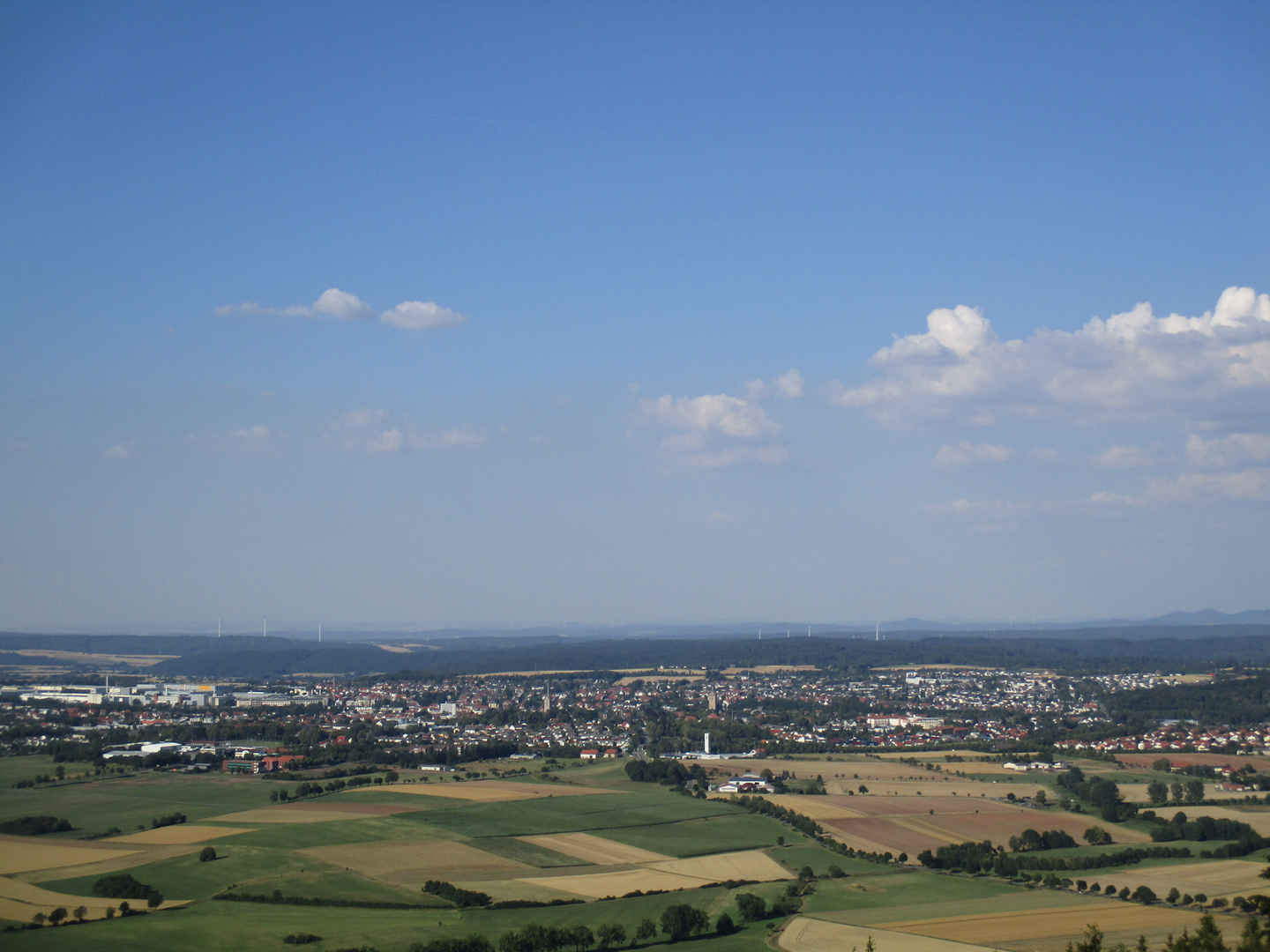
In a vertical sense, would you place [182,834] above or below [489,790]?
above

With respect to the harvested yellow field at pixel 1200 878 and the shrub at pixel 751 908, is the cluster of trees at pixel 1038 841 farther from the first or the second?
the shrub at pixel 751 908

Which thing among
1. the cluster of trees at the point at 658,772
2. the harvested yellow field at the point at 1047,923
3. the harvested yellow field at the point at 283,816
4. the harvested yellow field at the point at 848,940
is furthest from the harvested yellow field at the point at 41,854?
the cluster of trees at the point at 658,772

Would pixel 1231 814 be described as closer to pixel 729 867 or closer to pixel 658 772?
pixel 729 867

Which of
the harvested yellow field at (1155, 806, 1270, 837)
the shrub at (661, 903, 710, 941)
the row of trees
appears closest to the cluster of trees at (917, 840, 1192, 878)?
the harvested yellow field at (1155, 806, 1270, 837)

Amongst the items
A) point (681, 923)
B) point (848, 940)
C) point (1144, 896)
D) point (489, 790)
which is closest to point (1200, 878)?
point (1144, 896)

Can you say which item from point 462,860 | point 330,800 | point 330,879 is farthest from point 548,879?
point 330,800

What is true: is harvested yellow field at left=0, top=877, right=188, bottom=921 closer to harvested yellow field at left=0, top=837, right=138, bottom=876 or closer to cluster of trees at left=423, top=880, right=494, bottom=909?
harvested yellow field at left=0, top=837, right=138, bottom=876

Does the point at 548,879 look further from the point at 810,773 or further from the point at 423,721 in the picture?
the point at 423,721
